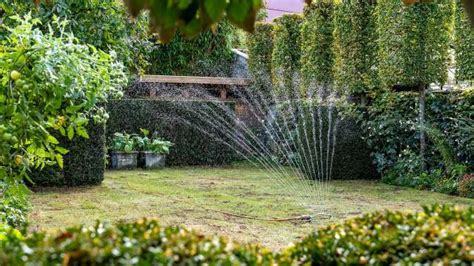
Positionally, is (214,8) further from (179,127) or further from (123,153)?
(179,127)

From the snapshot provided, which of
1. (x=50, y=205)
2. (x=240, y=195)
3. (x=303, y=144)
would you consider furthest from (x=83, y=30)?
(x=303, y=144)

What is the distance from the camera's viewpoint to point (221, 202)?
6.82 metres

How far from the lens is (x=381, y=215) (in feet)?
5.76

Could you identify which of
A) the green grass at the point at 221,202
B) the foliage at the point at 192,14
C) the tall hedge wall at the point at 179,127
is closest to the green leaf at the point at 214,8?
the foliage at the point at 192,14

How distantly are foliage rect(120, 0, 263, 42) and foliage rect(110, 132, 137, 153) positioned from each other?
9208 millimetres

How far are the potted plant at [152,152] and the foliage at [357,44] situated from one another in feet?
10.7

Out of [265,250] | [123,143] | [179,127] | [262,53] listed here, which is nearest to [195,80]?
[262,53]

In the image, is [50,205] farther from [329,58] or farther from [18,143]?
[329,58]

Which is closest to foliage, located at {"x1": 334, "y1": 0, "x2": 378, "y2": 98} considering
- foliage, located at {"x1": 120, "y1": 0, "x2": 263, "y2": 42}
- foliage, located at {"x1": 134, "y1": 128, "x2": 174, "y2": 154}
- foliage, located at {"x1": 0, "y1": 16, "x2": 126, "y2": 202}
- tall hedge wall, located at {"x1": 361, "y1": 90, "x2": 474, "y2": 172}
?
tall hedge wall, located at {"x1": 361, "y1": 90, "x2": 474, "y2": 172}

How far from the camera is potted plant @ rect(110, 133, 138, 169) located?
33.8ft

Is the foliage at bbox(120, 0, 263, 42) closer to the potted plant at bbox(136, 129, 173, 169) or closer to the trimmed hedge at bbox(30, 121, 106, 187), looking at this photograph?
the trimmed hedge at bbox(30, 121, 106, 187)

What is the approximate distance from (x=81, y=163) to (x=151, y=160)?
282 cm

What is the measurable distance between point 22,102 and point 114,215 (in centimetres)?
301

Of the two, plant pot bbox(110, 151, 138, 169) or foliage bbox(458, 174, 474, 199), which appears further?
plant pot bbox(110, 151, 138, 169)
